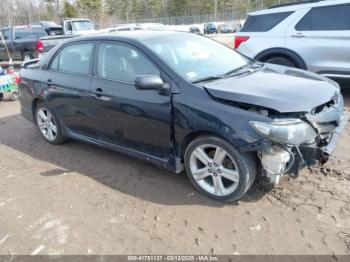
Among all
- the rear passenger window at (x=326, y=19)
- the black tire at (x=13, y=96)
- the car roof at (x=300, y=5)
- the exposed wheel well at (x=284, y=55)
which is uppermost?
the car roof at (x=300, y=5)

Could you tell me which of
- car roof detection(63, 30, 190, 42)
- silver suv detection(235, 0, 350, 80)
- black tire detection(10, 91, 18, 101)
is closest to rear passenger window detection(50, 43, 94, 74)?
car roof detection(63, 30, 190, 42)

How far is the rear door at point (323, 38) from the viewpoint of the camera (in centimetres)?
623

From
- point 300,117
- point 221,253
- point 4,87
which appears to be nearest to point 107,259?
point 221,253

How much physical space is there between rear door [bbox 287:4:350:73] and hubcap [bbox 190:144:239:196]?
4050 mm

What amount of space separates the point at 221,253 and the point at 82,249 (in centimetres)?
121

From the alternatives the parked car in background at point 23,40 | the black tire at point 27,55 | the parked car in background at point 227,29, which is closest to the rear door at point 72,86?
the parked car in background at point 23,40

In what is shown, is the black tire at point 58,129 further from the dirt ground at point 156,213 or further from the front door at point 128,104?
the front door at point 128,104

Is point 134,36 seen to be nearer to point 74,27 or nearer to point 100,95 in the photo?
point 100,95

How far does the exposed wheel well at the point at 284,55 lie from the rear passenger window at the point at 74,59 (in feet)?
12.8

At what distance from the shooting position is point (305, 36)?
6.57m

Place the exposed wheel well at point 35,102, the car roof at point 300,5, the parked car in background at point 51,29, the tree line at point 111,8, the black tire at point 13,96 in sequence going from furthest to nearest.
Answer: the tree line at point 111,8
the parked car in background at point 51,29
the black tire at point 13,96
the car roof at point 300,5
the exposed wheel well at point 35,102

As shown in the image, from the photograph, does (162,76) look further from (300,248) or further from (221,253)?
(300,248)

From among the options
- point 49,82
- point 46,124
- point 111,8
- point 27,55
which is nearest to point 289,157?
point 49,82

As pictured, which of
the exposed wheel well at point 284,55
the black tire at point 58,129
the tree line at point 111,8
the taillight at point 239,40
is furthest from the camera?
the tree line at point 111,8
